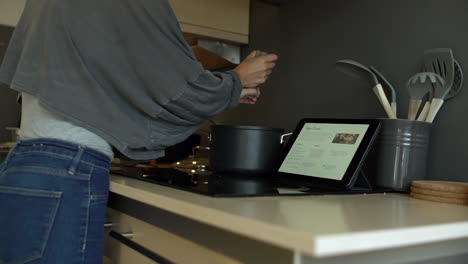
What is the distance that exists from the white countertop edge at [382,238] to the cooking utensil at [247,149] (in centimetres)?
61

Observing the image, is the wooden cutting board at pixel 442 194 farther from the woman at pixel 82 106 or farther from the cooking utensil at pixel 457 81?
the woman at pixel 82 106

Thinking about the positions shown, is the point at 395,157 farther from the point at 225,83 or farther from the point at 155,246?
the point at 155,246

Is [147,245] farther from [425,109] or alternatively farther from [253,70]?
[425,109]

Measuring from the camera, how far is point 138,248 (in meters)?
0.96

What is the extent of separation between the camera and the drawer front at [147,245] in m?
0.77

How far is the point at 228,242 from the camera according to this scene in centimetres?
71

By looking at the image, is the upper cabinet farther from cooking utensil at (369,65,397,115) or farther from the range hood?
cooking utensil at (369,65,397,115)

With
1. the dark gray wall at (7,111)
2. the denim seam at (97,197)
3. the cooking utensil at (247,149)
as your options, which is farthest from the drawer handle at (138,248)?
the dark gray wall at (7,111)

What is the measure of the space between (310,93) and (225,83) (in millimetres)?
530

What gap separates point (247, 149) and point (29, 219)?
0.54 meters

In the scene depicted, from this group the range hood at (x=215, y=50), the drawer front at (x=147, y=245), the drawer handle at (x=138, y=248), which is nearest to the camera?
the drawer front at (x=147, y=245)

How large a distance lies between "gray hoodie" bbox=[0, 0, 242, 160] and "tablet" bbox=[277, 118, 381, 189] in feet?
0.94

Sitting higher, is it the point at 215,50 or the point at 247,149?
the point at 215,50

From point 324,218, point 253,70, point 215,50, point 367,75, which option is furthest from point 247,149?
point 215,50
